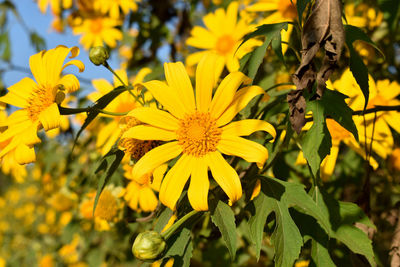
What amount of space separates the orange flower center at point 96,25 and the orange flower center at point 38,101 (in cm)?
202

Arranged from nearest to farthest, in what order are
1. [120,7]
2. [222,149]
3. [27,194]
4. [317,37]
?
1. [317,37]
2. [222,149]
3. [120,7]
4. [27,194]

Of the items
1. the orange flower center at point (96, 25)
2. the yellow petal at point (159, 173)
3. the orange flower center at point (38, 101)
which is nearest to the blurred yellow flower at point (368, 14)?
the yellow petal at point (159, 173)

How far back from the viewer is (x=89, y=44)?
2.86 metres

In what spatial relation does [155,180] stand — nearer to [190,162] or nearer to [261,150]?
[190,162]

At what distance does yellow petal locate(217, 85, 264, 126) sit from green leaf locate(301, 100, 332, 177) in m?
0.13

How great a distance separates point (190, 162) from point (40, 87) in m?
0.44

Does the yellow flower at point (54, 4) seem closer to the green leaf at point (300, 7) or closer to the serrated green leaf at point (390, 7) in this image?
the serrated green leaf at point (390, 7)

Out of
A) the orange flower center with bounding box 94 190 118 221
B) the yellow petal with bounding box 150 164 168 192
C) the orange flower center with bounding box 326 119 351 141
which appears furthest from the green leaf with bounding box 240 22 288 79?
the orange flower center with bounding box 94 190 118 221

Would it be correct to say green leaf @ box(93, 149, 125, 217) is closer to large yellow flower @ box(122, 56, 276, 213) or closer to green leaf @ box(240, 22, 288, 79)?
large yellow flower @ box(122, 56, 276, 213)

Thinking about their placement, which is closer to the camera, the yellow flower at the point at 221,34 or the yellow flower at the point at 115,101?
the yellow flower at the point at 115,101

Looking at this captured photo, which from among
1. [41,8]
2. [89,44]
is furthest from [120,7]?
[41,8]

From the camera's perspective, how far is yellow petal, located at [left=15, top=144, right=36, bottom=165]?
2.92 ft

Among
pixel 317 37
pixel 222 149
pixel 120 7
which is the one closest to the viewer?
pixel 317 37

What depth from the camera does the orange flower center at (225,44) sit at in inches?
78.1
